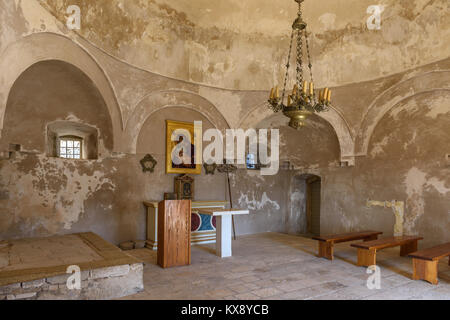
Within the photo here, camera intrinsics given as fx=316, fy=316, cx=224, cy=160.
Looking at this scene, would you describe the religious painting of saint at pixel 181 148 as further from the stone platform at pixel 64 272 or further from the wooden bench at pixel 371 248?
the wooden bench at pixel 371 248

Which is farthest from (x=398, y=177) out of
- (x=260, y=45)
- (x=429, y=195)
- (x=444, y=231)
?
(x=260, y=45)

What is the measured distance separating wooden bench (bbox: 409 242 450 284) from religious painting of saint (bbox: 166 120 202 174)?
5560 millimetres

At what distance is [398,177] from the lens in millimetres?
7988

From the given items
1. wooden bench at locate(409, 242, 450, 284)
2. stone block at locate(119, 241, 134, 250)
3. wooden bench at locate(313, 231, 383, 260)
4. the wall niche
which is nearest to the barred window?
the wall niche

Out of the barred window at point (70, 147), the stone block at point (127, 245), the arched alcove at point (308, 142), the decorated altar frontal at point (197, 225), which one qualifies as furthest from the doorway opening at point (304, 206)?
the barred window at point (70, 147)

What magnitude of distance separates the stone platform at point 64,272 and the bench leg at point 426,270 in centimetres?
436

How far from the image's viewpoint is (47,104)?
6.80 metres

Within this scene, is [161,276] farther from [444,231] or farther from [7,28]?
[444,231]

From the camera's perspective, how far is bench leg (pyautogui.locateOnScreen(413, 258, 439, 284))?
495 centimetres

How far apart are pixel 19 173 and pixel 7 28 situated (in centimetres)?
303

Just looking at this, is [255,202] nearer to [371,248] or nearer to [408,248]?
[408,248]

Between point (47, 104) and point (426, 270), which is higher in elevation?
point (47, 104)

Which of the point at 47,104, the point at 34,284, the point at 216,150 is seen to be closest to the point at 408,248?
the point at 216,150

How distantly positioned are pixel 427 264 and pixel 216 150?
5.81m
